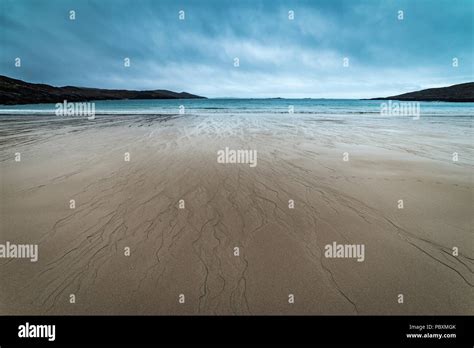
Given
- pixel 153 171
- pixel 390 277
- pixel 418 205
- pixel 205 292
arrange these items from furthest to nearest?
1. pixel 153 171
2. pixel 418 205
3. pixel 390 277
4. pixel 205 292

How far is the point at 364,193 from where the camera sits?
248 inches

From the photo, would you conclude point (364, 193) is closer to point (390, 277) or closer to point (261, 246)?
point (390, 277)

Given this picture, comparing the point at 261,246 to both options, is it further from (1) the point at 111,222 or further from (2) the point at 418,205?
(2) the point at 418,205

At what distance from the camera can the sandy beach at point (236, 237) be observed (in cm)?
317

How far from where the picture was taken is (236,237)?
443cm

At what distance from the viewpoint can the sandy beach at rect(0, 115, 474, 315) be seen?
3174 mm

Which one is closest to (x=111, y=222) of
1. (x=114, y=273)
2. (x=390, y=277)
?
(x=114, y=273)

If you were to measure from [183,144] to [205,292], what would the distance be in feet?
33.1

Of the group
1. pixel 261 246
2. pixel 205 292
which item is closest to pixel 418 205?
pixel 261 246
